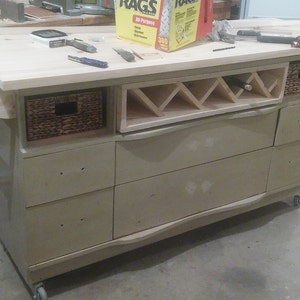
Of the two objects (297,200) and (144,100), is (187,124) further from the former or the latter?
(297,200)

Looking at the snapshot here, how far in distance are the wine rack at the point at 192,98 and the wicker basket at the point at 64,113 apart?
7 centimetres

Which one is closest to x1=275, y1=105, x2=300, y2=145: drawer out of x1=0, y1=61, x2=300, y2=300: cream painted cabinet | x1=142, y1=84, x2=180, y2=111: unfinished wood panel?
x1=0, y1=61, x2=300, y2=300: cream painted cabinet

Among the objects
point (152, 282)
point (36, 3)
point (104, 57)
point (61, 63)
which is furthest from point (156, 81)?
point (36, 3)

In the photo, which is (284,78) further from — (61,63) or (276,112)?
(61,63)

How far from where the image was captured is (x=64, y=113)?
4.18 feet

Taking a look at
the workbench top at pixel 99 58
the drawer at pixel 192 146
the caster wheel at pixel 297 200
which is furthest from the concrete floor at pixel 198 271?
the workbench top at pixel 99 58

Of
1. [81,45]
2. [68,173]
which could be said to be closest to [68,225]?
[68,173]

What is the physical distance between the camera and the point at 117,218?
56.3 inches

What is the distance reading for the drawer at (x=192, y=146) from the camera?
4.47 feet

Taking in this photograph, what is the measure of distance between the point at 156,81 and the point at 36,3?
1.29 meters

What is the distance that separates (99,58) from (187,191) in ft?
1.81

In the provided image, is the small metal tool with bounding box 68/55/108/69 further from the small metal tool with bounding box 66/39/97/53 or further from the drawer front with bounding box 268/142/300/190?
the drawer front with bounding box 268/142/300/190

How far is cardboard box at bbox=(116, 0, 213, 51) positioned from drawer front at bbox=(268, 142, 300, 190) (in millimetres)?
556

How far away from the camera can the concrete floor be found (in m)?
1.50
